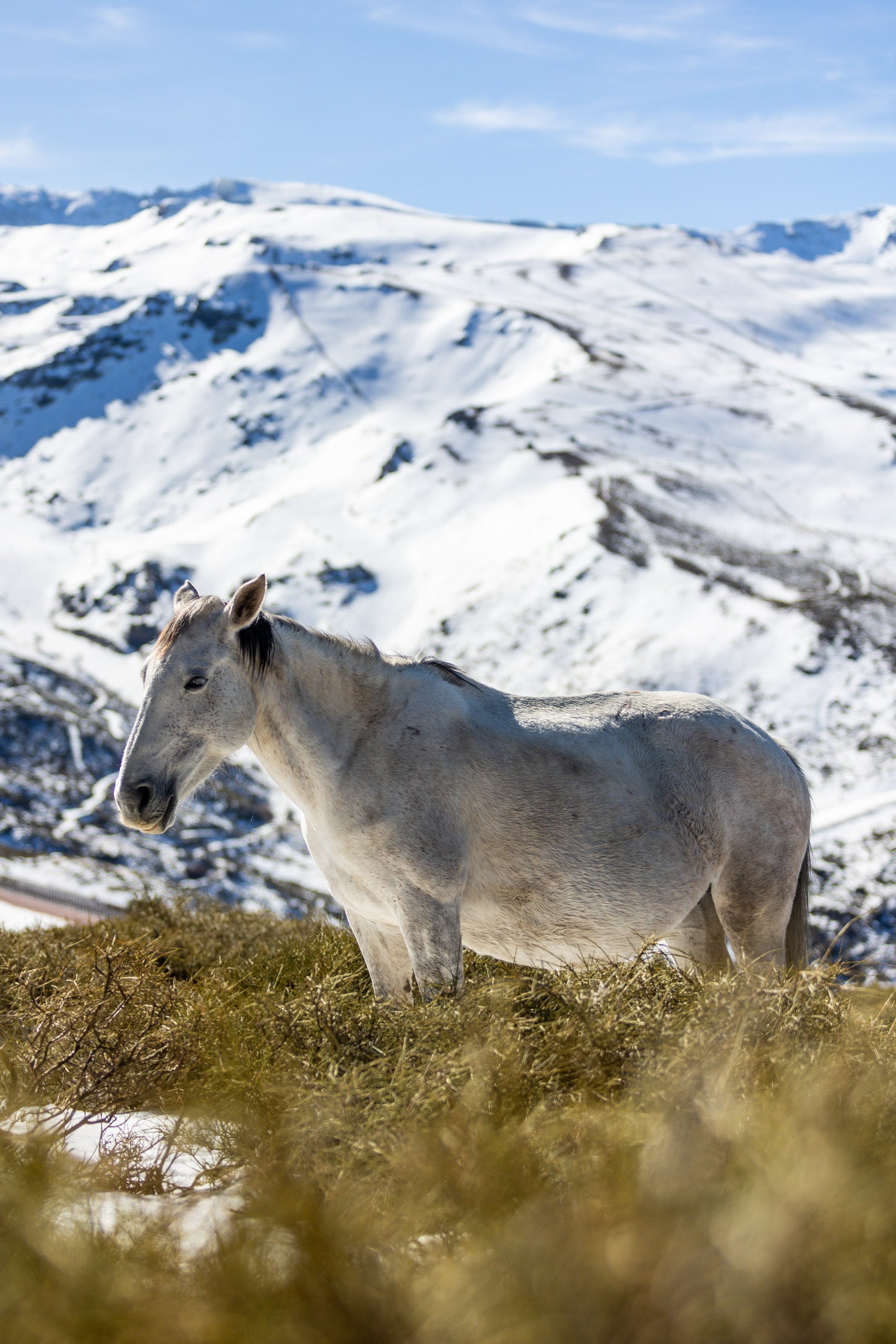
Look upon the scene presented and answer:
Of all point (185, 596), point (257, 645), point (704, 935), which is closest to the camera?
point (257, 645)

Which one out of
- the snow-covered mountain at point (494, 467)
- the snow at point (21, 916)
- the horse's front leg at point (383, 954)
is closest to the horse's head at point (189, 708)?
the horse's front leg at point (383, 954)

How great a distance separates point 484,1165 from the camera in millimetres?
2684

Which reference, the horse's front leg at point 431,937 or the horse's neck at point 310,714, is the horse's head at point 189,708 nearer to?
the horse's neck at point 310,714

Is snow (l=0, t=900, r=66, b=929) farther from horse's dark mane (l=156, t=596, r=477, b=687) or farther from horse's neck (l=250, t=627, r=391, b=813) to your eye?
horse's dark mane (l=156, t=596, r=477, b=687)

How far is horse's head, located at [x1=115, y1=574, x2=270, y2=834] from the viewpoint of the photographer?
4.09m

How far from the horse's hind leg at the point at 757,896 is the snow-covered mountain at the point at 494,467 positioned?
18.5 ft

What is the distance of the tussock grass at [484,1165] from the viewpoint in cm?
218

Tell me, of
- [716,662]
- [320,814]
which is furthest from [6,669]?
[320,814]

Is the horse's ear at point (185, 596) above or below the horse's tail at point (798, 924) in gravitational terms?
above

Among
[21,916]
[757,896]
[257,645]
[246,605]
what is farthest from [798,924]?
[21,916]

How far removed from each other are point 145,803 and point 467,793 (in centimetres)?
140

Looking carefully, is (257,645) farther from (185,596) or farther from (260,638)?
(185,596)

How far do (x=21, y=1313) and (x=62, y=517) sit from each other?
67283 millimetres

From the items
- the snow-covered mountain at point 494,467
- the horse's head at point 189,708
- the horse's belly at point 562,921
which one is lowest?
the snow-covered mountain at point 494,467
